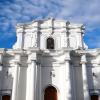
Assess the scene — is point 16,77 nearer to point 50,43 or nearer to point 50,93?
point 50,93

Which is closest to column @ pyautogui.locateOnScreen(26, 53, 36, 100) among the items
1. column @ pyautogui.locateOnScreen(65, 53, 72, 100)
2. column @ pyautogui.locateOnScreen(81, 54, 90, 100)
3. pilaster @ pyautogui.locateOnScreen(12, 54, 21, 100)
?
pilaster @ pyautogui.locateOnScreen(12, 54, 21, 100)

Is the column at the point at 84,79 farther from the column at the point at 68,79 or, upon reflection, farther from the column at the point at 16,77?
the column at the point at 16,77

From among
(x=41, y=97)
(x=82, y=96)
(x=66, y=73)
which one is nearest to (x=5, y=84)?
(x=41, y=97)

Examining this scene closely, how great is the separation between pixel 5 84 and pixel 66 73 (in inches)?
248

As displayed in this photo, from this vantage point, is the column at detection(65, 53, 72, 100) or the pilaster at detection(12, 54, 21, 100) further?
the pilaster at detection(12, 54, 21, 100)

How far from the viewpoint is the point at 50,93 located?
2273cm

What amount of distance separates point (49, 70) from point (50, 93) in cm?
237

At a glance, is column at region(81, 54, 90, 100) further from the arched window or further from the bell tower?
the arched window

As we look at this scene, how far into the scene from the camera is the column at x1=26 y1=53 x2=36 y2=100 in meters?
21.5

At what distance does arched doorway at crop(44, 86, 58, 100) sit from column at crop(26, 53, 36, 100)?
170 centimetres

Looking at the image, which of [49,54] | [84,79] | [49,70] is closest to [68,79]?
[84,79]

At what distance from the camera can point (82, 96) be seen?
22.4m

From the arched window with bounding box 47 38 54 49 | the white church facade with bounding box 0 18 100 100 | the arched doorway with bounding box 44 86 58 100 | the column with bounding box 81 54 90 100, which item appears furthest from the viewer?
the arched window with bounding box 47 38 54 49

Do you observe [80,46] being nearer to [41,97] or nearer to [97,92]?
[97,92]
